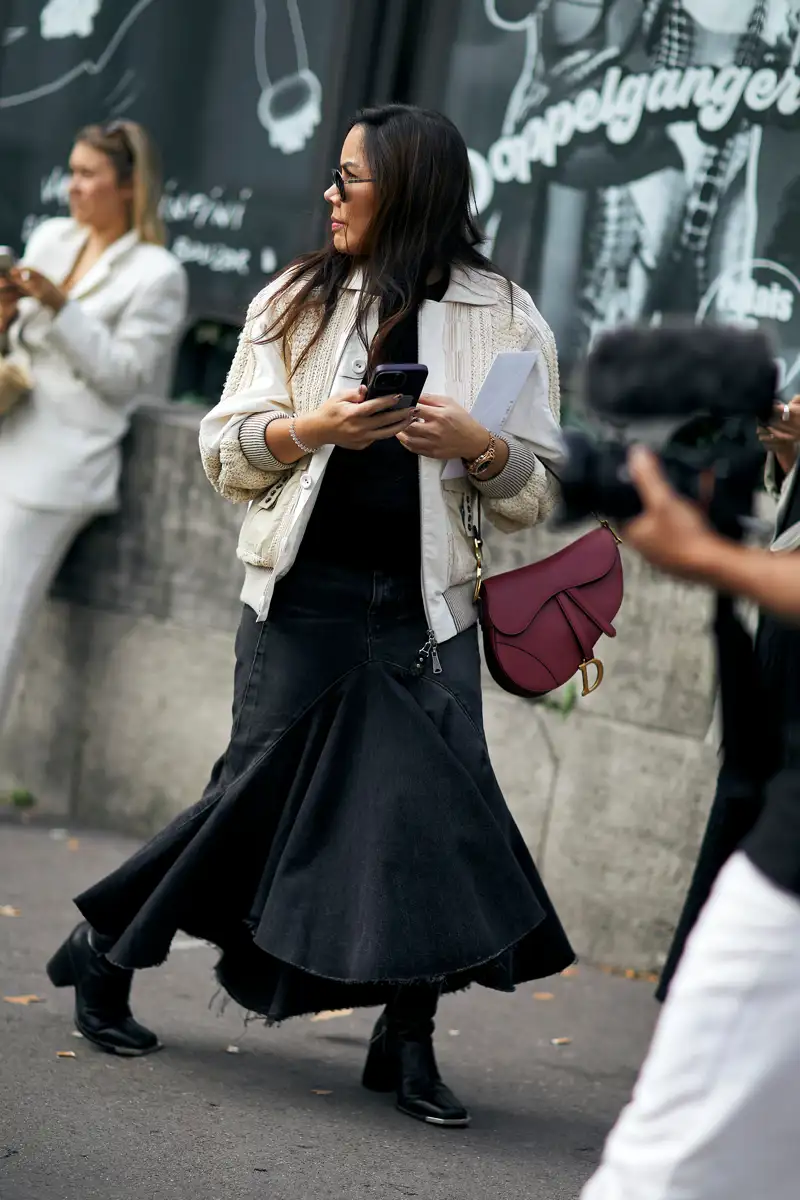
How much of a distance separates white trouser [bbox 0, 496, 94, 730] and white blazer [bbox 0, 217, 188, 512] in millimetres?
57

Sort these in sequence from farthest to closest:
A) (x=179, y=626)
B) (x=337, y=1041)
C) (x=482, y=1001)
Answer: (x=179, y=626)
(x=482, y=1001)
(x=337, y=1041)

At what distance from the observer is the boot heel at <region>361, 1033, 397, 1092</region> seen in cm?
426

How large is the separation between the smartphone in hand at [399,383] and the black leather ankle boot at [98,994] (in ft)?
4.94

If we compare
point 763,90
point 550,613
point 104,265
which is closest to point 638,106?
point 763,90

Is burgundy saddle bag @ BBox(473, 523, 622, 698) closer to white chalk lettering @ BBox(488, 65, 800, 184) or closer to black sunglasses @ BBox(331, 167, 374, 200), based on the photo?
black sunglasses @ BBox(331, 167, 374, 200)

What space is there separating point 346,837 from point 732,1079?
181cm

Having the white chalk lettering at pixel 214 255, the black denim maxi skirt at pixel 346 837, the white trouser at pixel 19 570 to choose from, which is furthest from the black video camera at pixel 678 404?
the white chalk lettering at pixel 214 255

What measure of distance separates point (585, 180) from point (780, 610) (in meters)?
4.25

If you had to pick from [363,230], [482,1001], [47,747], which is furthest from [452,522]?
[47,747]

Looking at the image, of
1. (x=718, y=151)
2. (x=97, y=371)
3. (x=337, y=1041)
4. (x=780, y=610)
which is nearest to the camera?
(x=780, y=610)

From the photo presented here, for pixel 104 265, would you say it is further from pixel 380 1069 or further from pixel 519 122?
pixel 380 1069

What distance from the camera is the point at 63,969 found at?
4.38 meters

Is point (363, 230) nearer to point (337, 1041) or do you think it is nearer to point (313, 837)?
point (313, 837)

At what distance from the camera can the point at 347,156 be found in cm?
389
